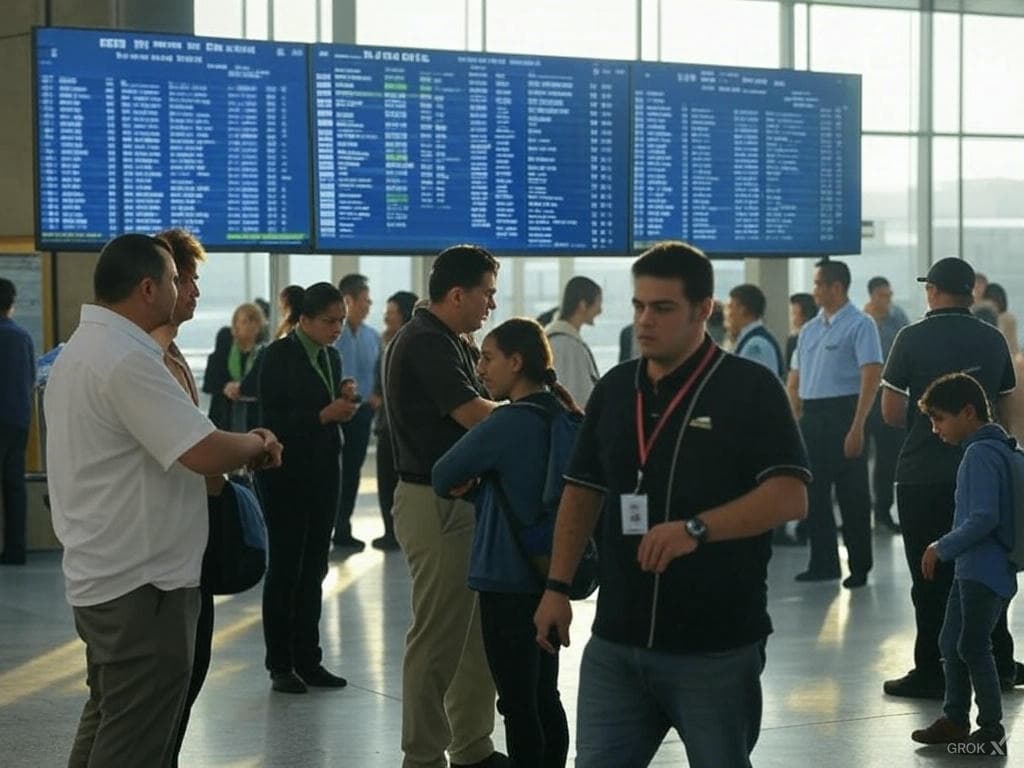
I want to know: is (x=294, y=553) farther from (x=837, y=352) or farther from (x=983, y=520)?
(x=837, y=352)

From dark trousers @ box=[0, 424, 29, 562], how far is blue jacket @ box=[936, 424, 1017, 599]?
6.92 metres

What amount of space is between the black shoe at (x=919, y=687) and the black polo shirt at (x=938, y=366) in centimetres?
75

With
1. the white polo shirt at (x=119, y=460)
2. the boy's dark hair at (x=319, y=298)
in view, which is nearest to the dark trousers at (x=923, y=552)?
the boy's dark hair at (x=319, y=298)

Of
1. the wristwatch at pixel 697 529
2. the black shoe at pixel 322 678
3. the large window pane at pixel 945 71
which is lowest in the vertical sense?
the black shoe at pixel 322 678

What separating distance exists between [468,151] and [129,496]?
5792 mm

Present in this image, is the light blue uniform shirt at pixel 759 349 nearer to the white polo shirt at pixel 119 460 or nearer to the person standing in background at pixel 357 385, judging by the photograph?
the person standing in background at pixel 357 385

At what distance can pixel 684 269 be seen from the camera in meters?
3.87

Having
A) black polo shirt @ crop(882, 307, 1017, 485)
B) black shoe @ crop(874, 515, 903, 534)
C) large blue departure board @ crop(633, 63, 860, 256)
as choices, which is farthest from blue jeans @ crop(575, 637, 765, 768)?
black shoe @ crop(874, 515, 903, 534)

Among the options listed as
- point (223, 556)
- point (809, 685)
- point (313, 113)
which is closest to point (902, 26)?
point (313, 113)

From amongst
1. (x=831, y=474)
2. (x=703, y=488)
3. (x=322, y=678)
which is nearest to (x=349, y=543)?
(x=831, y=474)

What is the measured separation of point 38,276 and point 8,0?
5.82 feet

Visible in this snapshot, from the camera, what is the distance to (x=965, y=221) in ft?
65.9

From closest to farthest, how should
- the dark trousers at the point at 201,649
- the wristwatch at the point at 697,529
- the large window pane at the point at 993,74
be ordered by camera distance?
1. the wristwatch at the point at 697,529
2. the dark trousers at the point at 201,649
3. the large window pane at the point at 993,74

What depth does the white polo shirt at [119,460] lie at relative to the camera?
4.09 meters
